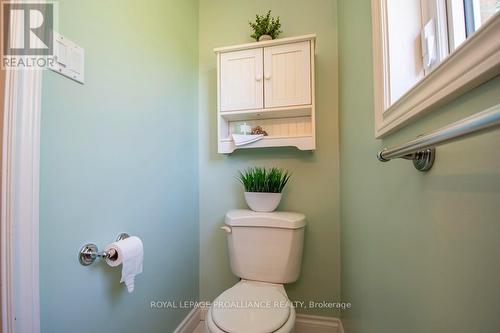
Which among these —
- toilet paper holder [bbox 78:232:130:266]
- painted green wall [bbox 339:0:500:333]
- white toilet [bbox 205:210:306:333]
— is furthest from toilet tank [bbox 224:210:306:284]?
toilet paper holder [bbox 78:232:130:266]

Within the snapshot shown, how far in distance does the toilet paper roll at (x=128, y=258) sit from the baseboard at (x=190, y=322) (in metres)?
0.67

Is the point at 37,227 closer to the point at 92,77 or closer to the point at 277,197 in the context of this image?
the point at 92,77

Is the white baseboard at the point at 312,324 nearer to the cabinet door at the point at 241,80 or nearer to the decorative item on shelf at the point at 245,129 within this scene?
the decorative item on shelf at the point at 245,129

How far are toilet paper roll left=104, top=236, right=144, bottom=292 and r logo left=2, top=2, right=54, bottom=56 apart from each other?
63cm

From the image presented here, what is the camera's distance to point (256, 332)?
0.82 metres

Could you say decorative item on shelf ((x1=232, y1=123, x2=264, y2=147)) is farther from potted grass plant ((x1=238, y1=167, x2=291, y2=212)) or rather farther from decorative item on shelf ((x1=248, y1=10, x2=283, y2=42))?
decorative item on shelf ((x1=248, y1=10, x2=283, y2=42))

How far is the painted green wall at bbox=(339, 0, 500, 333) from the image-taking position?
320mm

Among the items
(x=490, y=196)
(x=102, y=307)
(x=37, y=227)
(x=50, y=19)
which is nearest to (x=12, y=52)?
(x=50, y=19)

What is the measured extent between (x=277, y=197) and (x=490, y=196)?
40.9 inches

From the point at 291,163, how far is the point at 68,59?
1164 millimetres

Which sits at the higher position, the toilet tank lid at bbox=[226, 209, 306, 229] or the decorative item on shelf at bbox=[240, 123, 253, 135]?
the decorative item on shelf at bbox=[240, 123, 253, 135]

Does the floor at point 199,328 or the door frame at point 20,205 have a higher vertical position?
the door frame at point 20,205

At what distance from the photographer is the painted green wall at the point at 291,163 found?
4.58ft

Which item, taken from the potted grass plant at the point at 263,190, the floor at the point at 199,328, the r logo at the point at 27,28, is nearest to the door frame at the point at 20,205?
the r logo at the point at 27,28
